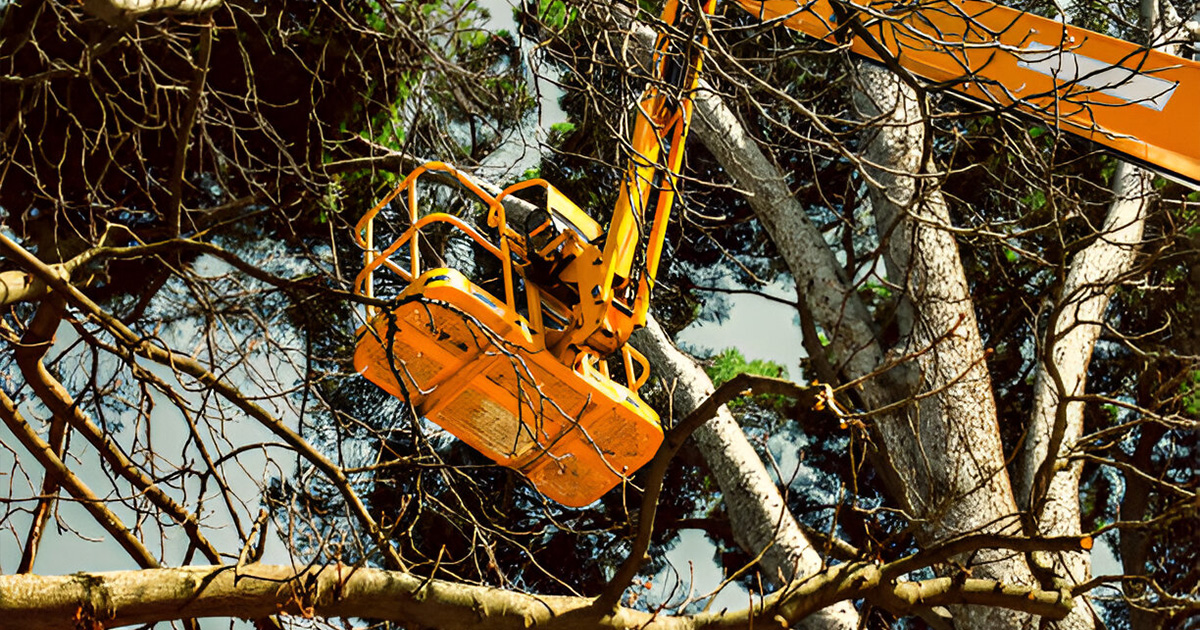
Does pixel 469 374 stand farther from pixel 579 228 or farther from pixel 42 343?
pixel 42 343

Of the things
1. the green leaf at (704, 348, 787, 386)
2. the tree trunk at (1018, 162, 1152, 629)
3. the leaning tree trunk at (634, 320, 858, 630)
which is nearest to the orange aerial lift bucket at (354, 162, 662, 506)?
Result: the leaning tree trunk at (634, 320, 858, 630)

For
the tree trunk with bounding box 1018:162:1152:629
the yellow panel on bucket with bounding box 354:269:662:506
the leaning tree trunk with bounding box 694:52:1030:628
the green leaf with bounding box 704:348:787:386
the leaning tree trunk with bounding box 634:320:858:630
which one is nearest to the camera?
the yellow panel on bucket with bounding box 354:269:662:506

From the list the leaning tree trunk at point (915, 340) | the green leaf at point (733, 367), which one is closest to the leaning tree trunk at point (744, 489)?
the leaning tree trunk at point (915, 340)

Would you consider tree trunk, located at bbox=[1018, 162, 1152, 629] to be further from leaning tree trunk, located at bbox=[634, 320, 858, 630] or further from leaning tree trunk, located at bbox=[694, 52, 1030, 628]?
leaning tree trunk, located at bbox=[634, 320, 858, 630]

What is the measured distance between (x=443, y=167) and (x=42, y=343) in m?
1.63

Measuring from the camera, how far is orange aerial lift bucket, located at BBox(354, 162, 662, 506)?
4.36 meters

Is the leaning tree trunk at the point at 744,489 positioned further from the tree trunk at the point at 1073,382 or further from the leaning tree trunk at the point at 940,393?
the tree trunk at the point at 1073,382

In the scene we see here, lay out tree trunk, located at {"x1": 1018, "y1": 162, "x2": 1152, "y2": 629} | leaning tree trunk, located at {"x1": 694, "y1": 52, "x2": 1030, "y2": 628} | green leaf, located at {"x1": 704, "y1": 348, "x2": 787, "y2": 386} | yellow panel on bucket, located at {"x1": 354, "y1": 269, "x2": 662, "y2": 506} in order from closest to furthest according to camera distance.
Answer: yellow panel on bucket, located at {"x1": 354, "y1": 269, "x2": 662, "y2": 506}, tree trunk, located at {"x1": 1018, "y1": 162, "x2": 1152, "y2": 629}, leaning tree trunk, located at {"x1": 694, "y1": 52, "x2": 1030, "y2": 628}, green leaf, located at {"x1": 704, "y1": 348, "x2": 787, "y2": 386}

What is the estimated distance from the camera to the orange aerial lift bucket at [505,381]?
14.3 ft

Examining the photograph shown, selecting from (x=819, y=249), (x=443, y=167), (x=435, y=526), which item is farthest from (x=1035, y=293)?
(x=443, y=167)

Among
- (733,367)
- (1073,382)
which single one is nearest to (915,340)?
(1073,382)

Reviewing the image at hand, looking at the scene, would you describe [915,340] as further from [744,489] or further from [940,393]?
[744,489]

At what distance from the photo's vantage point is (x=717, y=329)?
10.9m

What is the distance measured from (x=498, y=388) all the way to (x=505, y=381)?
55 millimetres
